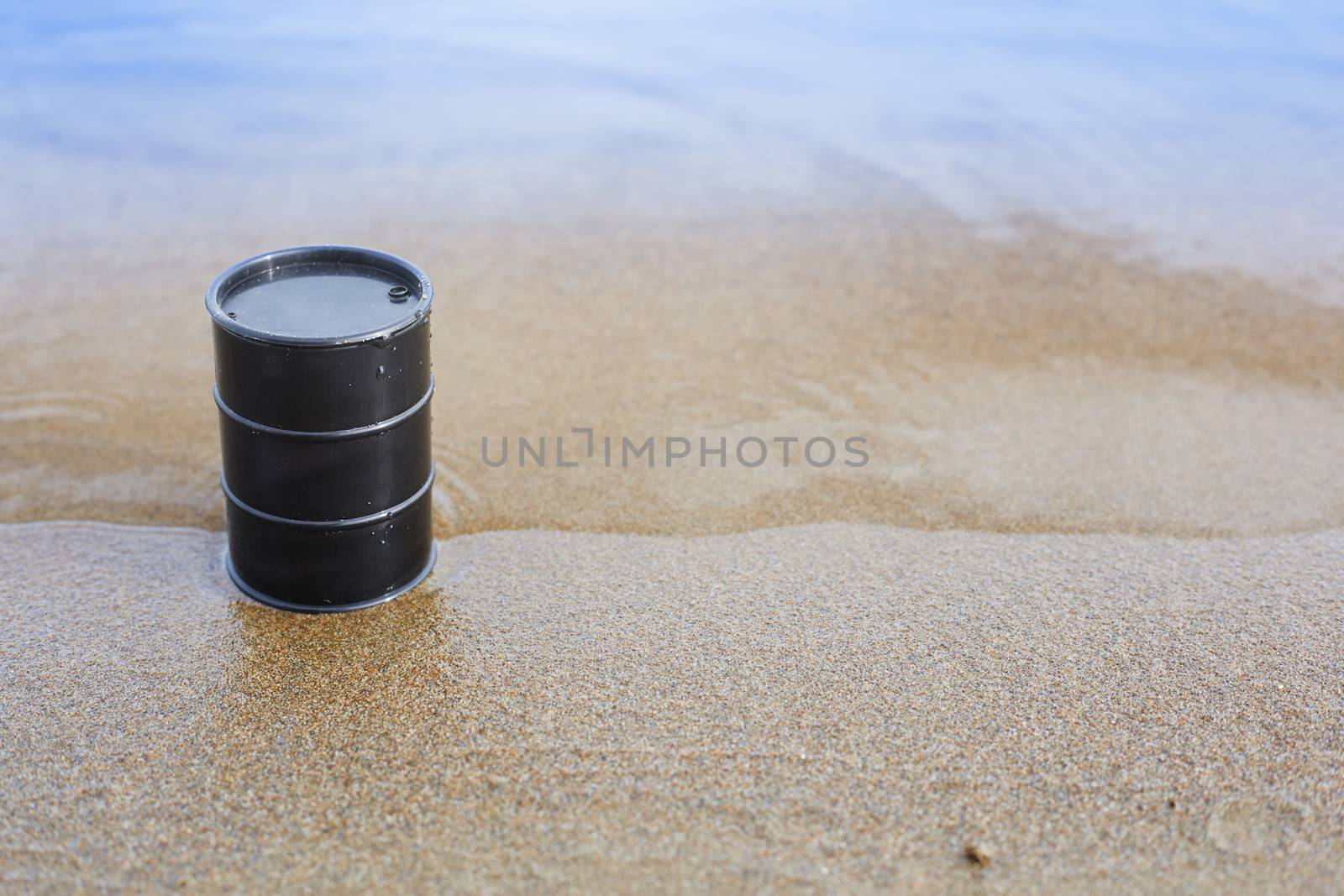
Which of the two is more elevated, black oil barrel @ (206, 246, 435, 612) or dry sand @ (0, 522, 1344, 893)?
black oil barrel @ (206, 246, 435, 612)

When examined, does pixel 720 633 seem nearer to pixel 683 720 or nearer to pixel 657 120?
pixel 683 720

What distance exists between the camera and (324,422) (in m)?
3.76

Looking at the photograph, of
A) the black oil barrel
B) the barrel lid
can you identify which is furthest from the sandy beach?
the barrel lid

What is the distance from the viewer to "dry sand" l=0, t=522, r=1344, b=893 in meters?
3.23

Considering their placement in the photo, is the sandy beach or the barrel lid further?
the barrel lid

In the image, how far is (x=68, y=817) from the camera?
3285 mm

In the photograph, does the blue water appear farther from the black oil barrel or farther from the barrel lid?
the black oil barrel

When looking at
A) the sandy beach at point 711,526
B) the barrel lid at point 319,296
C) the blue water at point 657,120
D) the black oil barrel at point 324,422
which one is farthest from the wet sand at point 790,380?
the barrel lid at point 319,296

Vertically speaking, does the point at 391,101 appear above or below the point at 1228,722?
above

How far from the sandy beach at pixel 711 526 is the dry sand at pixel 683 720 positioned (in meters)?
0.02

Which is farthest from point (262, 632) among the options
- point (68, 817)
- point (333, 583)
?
point (68, 817)

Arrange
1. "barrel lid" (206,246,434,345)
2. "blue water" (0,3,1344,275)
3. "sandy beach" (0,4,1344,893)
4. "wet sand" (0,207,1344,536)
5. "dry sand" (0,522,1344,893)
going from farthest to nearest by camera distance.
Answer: "blue water" (0,3,1344,275) → "wet sand" (0,207,1344,536) → "barrel lid" (206,246,434,345) → "sandy beach" (0,4,1344,893) → "dry sand" (0,522,1344,893)

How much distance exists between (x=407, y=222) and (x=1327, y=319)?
6370mm

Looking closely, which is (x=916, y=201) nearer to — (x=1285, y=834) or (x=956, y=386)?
(x=956, y=386)
